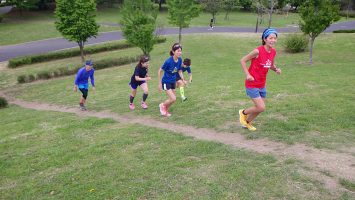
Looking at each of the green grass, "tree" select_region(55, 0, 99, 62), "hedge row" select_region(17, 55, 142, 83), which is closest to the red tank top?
"hedge row" select_region(17, 55, 142, 83)

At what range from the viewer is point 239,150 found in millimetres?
7430

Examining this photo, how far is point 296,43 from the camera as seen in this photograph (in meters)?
27.1

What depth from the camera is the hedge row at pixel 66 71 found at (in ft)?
78.6

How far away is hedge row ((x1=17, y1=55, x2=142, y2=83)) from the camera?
944 inches

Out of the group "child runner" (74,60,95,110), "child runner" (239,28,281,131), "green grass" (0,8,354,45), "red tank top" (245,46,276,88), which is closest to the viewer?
"child runner" (239,28,281,131)

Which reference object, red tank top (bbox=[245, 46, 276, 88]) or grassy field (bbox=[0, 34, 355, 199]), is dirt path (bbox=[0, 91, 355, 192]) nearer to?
grassy field (bbox=[0, 34, 355, 199])

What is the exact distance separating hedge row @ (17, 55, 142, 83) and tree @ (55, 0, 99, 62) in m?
2.95

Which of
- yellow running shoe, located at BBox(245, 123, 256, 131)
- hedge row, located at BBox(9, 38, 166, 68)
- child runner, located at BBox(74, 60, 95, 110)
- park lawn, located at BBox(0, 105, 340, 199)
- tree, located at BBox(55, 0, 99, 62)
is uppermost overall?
tree, located at BBox(55, 0, 99, 62)

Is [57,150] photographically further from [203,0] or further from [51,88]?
[203,0]

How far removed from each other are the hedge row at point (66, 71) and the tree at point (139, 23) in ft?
6.80

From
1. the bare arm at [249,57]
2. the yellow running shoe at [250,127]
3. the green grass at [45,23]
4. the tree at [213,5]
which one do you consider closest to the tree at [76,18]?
the green grass at [45,23]

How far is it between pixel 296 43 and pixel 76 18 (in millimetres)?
16978

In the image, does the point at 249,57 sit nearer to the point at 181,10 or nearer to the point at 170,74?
the point at 170,74

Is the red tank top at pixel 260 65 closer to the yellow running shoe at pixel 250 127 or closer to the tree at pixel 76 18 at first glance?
the yellow running shoe at pixel 250 127
